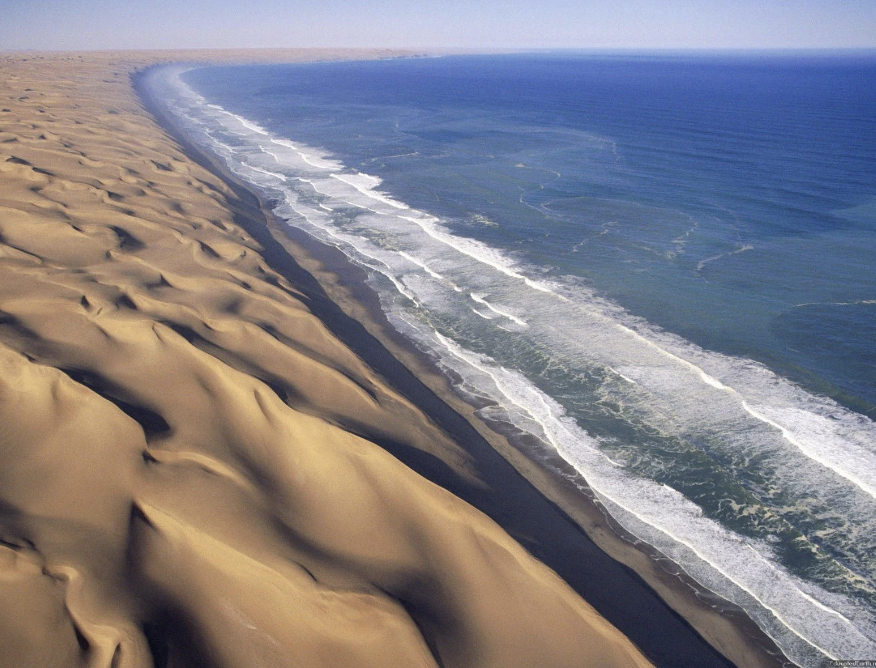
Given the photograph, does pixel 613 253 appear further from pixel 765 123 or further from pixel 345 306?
pixel 765 123

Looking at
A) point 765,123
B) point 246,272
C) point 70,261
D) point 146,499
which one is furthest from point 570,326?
point 765,123

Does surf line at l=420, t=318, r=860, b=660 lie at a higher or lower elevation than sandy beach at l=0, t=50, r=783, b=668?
lower

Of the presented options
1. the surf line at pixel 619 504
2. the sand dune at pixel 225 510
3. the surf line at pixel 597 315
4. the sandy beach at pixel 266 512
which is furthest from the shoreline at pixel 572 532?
the surf line at pixel 597 315

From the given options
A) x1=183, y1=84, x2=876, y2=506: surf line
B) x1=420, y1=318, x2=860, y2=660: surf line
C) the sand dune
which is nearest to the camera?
the sand dune

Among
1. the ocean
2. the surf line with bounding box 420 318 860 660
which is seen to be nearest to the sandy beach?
the surf line with bounding box 420 318 860 660

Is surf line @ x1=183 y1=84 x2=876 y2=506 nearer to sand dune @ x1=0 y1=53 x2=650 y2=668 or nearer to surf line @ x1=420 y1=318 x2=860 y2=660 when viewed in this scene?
surf line @ x1=420 y1=318 x2=860 y2=660

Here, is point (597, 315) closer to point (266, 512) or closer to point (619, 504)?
point (619, 504)

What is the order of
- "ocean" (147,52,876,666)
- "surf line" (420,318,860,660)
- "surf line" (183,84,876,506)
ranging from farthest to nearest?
1. "surf line" (183,84,876,506)
2. "ocean" (147,52,876,666)
3. "surf line" (420,318,860,660)

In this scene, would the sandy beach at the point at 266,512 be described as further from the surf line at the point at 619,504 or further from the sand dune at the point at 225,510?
the surf line at the point at 619,504
